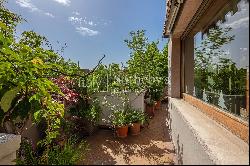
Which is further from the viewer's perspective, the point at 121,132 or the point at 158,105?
the point at 158,105

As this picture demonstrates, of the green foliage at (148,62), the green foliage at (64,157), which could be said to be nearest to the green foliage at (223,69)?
the green foliage at (64,157)

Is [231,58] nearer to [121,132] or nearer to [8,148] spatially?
[8,148]

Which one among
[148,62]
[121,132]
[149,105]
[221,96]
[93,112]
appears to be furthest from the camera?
[148,62]

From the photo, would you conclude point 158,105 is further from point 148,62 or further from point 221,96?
point 221,96

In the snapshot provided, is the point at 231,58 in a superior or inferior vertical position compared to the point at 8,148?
superior

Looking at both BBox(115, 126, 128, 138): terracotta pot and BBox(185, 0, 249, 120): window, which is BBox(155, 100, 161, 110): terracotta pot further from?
BBox(185, 0, 249, 120): window

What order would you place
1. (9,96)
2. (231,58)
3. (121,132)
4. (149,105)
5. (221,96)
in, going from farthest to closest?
(149,105) < (121,132) < (221,96) < (231,58) < (9,96)

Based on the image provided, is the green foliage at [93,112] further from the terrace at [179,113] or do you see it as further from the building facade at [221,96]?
the building facade at [221,96]

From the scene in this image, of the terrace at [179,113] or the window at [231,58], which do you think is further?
the window at [231,58]

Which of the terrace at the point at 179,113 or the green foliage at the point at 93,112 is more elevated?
the terrace at the point at 179,113

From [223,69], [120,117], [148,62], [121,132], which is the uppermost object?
[148,62]

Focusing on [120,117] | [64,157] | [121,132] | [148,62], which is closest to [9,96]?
[64,157]

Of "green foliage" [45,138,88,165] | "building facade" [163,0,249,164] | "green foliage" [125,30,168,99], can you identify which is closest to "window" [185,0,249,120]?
"building facade" [163,0,249,164]

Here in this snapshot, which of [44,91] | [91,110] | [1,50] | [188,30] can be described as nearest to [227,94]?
[44,91]
